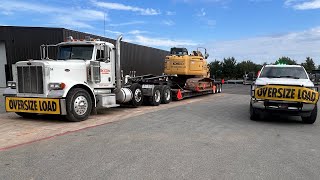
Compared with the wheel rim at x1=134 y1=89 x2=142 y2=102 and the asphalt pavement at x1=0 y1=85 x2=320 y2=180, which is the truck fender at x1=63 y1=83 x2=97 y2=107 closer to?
the asphalt pavement at x1=0 y1=85 x2=320 y2=180

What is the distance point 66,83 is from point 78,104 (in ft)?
2.47

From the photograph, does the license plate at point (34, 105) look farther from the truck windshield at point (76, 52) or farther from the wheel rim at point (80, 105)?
the truck windshield at point (76, 52)

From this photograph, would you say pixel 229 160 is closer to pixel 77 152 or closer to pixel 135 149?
pixel 135 149

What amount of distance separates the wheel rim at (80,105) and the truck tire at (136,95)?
3.69 m

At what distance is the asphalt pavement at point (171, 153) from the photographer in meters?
5.14

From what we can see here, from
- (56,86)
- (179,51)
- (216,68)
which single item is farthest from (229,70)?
(56,86)

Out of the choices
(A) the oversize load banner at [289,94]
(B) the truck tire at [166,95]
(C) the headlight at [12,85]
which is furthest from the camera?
(B) the truck tire at [166,95]

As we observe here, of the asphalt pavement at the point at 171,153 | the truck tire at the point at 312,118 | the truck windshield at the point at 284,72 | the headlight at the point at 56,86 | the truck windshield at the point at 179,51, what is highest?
the truck windshield at the point at 179,51

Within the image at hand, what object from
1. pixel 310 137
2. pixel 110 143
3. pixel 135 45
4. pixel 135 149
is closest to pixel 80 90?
pixel 110 143

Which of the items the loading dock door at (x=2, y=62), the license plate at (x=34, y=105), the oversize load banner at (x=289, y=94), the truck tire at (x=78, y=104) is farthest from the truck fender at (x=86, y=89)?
the loading dock door at (x=2, y=62)

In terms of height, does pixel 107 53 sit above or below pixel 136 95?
above

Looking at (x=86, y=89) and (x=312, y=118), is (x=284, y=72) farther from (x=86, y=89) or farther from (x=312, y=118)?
(x=86, y=89)

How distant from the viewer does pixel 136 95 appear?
1426 cm

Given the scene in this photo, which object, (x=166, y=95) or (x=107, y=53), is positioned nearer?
(x=107, y=53)
